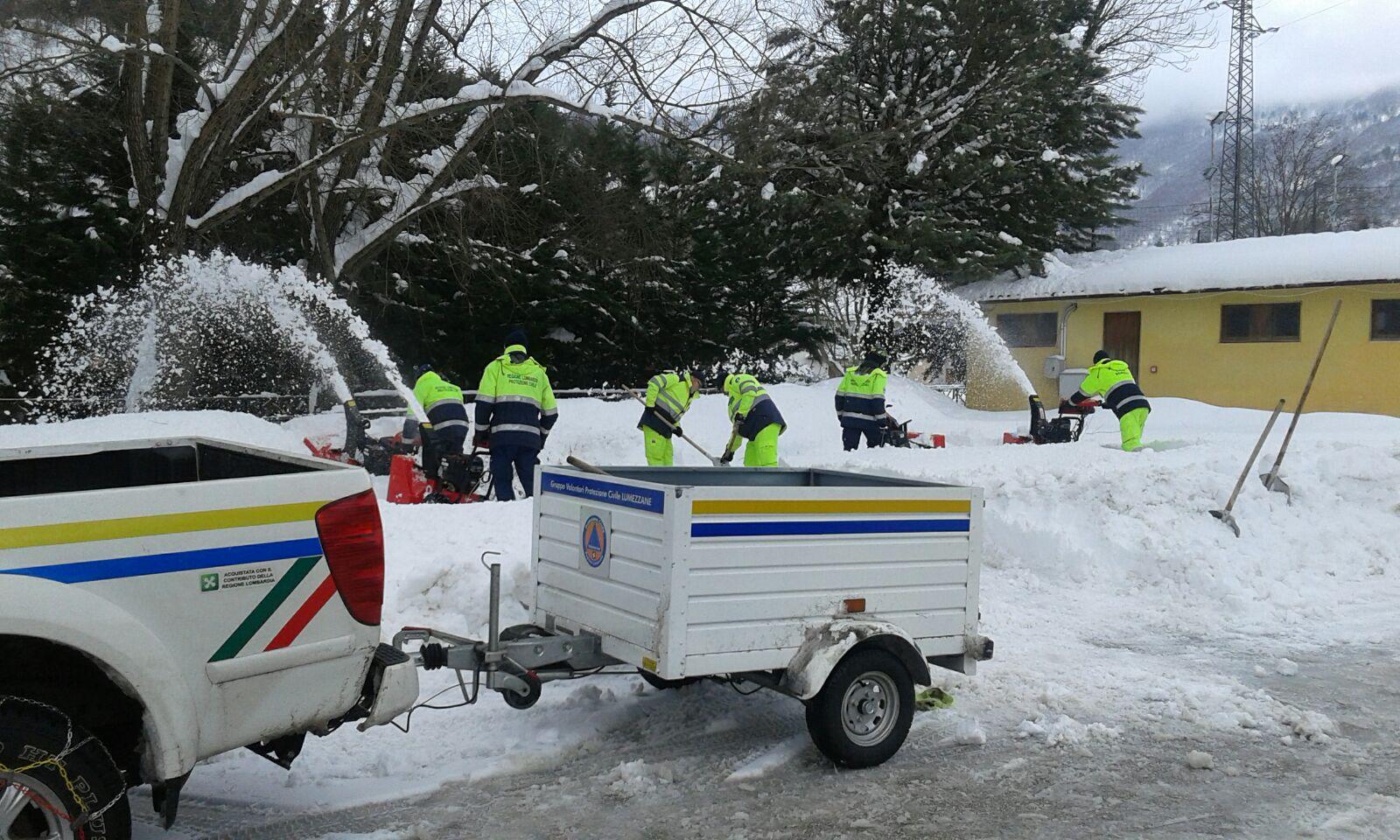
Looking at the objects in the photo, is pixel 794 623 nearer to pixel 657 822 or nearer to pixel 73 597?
pixel 657 822

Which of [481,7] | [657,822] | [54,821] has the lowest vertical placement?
[657,822]

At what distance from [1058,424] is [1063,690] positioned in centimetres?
860

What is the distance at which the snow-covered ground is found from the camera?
4.74 meters

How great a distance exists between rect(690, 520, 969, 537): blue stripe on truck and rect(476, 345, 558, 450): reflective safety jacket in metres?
6.15

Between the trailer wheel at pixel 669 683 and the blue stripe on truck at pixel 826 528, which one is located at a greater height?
the blue stripe on truck at pixel 826 528

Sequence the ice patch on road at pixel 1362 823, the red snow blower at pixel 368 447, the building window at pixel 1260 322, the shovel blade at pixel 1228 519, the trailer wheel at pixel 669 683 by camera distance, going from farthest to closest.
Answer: the building window at pixel 1260 322 < the red snow blower at pixel 368 447 < the shovel blade at pixel 1228 519 < the trailer wheel at pixel 669 683 < the ice patch on road at pixel 1362 823

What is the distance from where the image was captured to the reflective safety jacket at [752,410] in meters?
11.3

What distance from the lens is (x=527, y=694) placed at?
484cm

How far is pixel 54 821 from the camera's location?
3.19 m

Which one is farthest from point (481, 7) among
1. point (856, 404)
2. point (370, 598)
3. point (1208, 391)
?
point (1208, 391)

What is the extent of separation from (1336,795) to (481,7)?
52.3 ft

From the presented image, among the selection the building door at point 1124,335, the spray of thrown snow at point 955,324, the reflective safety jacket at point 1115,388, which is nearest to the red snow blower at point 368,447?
the reflective safety jacket at point 1115,388

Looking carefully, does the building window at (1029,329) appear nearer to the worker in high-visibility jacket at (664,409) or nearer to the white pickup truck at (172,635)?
the worker in high-visibility jacket at (664,409)

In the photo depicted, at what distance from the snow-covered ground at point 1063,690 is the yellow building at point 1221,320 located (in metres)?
11.6
